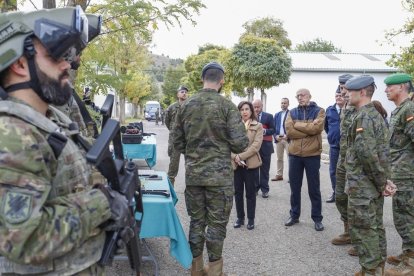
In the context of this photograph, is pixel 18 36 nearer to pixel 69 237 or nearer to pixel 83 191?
pixel 83 191

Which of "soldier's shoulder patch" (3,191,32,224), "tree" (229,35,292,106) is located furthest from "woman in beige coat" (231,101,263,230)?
"tree" (229,35,292,106)

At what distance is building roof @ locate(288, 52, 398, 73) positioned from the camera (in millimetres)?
30531

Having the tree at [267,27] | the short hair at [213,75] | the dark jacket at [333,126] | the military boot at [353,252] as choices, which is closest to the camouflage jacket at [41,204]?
the short hair at [213,75]

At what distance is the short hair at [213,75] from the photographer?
12.2 ft

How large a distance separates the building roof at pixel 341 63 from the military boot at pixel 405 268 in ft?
87.7

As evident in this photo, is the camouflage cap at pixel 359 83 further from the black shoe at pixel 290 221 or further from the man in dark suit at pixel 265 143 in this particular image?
the man in dark suit at pixel 265 143

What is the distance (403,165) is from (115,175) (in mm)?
3532

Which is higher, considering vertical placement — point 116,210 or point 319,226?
point 116,210

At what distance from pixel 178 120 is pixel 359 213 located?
195cm

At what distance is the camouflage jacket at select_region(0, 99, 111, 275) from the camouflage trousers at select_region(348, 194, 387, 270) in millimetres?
2753

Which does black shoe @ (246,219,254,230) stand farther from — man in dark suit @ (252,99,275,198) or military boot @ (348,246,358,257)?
man in dark suit @ (252,99,275,198)

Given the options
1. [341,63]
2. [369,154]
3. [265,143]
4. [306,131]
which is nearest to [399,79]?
[369,154]

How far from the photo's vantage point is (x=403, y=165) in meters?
4.13

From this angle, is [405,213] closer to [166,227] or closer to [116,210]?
[166,227]
